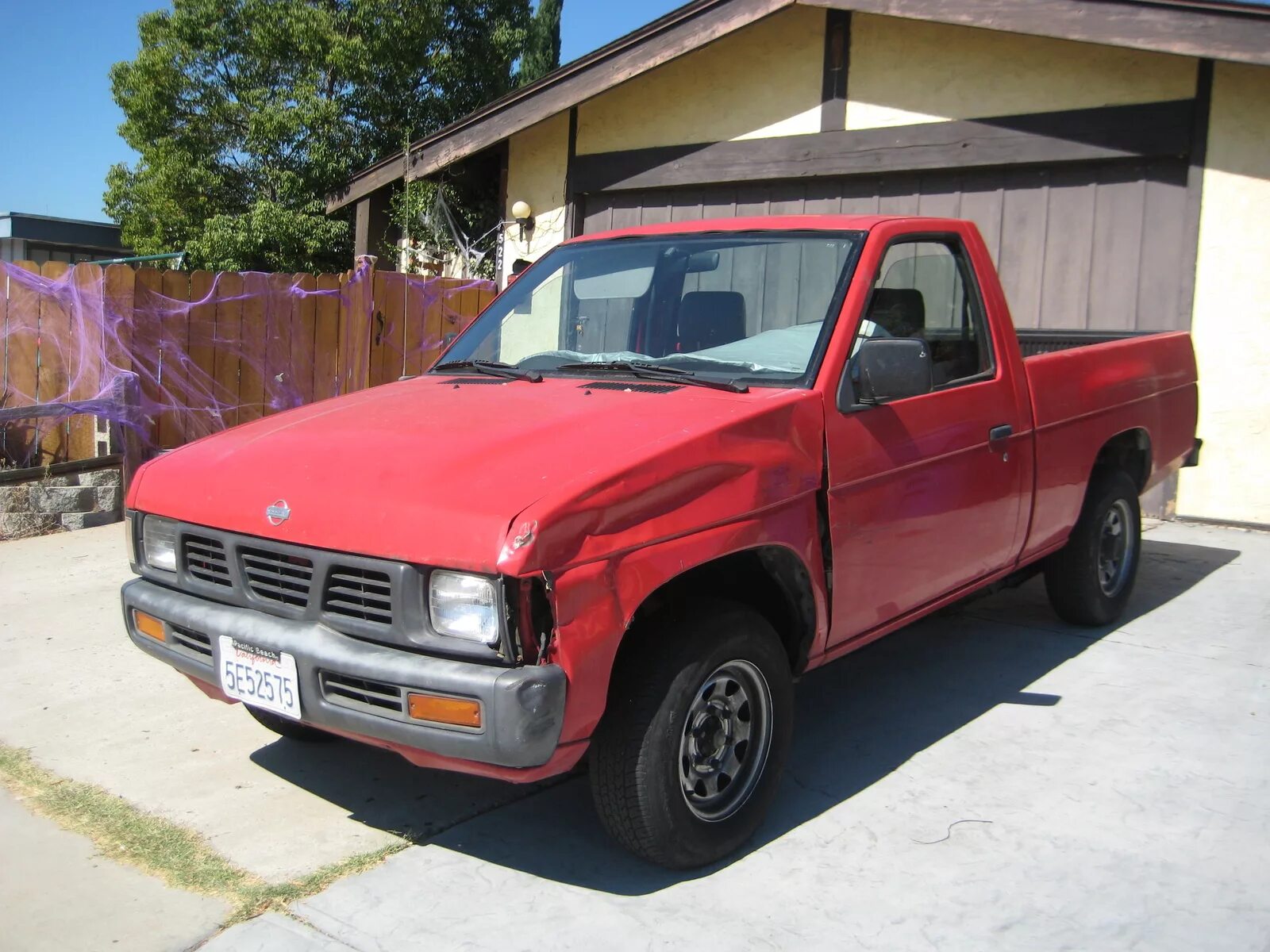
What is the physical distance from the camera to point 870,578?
380 centimetres

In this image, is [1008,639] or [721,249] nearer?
[721,249]

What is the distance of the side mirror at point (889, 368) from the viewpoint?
3.64 m

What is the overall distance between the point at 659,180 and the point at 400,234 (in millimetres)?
4723

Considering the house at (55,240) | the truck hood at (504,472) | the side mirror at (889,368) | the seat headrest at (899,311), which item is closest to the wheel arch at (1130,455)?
the seat headrest at (899,311)

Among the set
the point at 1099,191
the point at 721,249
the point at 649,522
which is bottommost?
the point at 649,522

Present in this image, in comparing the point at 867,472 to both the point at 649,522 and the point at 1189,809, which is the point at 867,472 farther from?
the point at 1189,809

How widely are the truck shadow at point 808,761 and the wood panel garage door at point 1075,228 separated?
3.23m

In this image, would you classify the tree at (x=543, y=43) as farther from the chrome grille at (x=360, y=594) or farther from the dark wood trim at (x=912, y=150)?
the chrome grille at (x=360, y=594)

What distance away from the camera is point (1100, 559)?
5641 mm

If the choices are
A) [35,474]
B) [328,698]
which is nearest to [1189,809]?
[328,698]

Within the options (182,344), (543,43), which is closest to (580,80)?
(182,344)

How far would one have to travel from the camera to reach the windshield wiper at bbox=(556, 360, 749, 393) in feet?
12.0

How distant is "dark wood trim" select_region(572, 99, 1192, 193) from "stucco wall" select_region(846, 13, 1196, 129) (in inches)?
4.2

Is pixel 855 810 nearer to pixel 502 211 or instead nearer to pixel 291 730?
pixel 291 730
